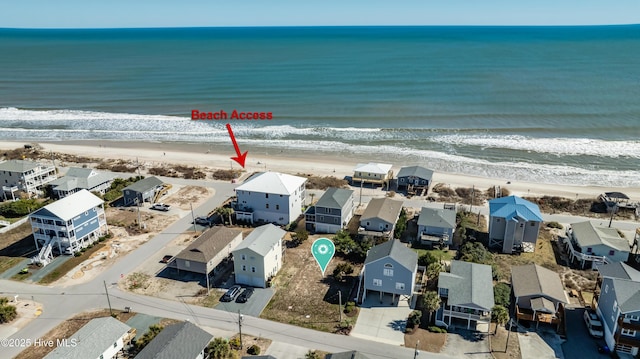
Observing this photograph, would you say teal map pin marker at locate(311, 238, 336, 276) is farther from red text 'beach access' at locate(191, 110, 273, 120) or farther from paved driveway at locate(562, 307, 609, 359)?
red text 'beach access' at locate(191, 110, 273, 120)

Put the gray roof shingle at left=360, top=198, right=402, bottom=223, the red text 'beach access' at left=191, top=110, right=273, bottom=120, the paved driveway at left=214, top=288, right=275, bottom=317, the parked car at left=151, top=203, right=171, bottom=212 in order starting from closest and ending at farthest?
the paved driveway at left=214, top=288, right=275, bottom=317
the gray roof shingle at left=360, top=198, right=402, bottom=223
the parked car at left=151, top=203, right=171, bottom=212
the red text 'beach access' at left=191, top=110, right=273, bottom=120

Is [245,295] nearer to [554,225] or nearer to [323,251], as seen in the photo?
[323,251]

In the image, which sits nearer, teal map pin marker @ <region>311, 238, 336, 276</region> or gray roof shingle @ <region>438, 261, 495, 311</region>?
gray roof shingle @ <region>438, 261, 495, 311</region>

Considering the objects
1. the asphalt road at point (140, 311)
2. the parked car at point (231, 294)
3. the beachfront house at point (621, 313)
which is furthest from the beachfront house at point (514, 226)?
the parked car at point (231, 294)

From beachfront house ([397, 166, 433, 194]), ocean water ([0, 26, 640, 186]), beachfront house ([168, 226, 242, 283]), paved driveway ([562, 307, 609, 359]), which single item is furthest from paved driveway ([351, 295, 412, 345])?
ocean water ([0, 26, 640, 186])

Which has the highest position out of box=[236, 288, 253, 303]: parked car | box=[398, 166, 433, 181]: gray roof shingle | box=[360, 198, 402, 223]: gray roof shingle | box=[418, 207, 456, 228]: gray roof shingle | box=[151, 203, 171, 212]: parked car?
box=[398, 166, 433, 181]: gray roof shingle

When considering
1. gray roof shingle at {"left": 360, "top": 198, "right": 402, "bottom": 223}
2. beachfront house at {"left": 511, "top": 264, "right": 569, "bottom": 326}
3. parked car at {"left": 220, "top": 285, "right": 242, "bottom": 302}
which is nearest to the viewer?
beachfront house at {"left": 511, "top": 264, "right": 569, "bottom": 326}
